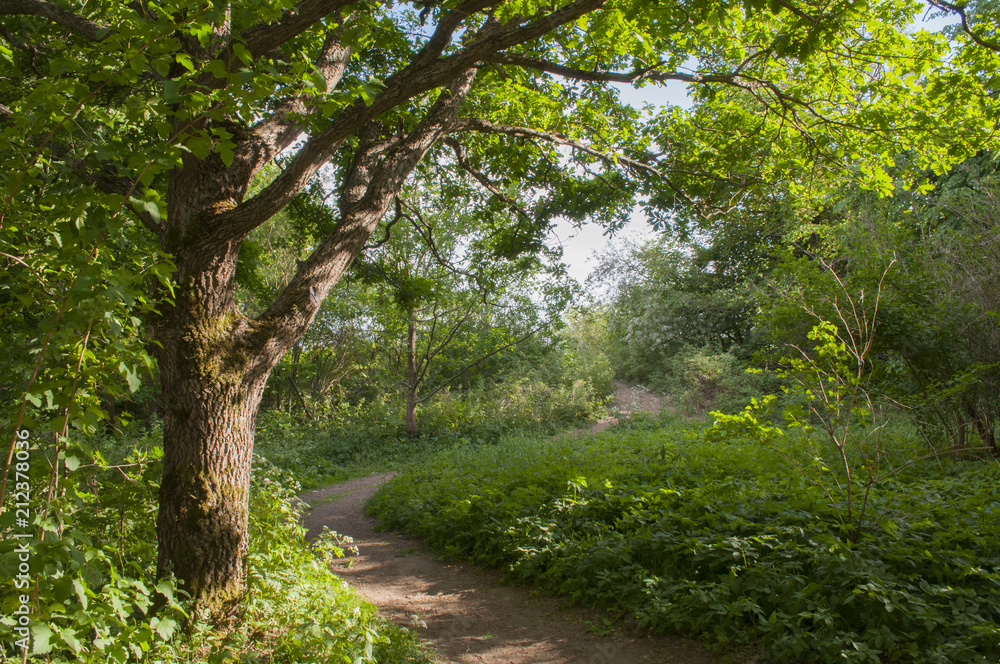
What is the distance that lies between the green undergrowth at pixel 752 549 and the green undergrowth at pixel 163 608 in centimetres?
171

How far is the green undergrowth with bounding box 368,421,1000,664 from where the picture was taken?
3229mm

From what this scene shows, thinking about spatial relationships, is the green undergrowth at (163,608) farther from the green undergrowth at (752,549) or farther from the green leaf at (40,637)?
the green undergrowth at (752,549)

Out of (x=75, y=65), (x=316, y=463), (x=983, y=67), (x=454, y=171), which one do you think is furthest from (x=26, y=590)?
(x=316, y=463)

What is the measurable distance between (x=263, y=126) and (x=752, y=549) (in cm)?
485

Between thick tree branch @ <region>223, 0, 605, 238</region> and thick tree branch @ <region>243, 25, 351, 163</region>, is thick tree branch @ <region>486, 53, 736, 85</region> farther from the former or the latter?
thick tree branch @ <region>243, 25, 351, 163</region>

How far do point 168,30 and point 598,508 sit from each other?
4.99 metres

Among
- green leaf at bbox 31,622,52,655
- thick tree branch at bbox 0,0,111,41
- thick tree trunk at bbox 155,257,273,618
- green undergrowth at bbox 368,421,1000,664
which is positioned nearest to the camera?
green leaf at bbox 31,622,52,655

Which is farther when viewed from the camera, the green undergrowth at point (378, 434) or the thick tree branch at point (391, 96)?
the green undergrowth at point (378, 434)

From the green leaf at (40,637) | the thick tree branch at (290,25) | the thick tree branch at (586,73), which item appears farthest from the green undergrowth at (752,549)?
the thick tree branch at (290,25)

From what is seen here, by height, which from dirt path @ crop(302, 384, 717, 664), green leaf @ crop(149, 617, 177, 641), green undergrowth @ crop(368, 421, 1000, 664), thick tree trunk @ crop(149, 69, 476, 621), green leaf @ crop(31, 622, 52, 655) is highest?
thick tree trunk @ crop(149, 69, 476, 621)

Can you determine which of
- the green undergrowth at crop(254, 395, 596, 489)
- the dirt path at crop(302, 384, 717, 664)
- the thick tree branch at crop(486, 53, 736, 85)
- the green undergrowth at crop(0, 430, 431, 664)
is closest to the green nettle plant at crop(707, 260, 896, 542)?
the dirt path at crop(302, 384, 717, 664)

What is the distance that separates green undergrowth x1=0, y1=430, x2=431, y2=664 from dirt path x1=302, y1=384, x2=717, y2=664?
45 cm

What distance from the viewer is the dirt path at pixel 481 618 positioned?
3.75 meters

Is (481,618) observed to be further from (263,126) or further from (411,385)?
(411,385)
